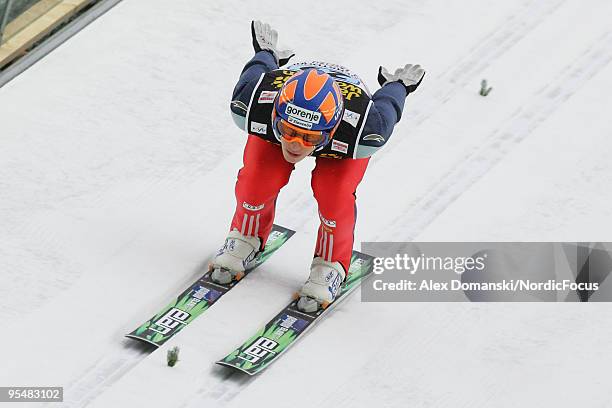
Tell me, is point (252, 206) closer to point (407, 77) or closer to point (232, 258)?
point (232, 258)

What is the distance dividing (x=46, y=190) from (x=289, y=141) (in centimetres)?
216

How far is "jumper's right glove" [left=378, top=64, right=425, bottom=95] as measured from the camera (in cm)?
1041

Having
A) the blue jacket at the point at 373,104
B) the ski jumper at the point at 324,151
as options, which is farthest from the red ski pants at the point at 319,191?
the blue jacket at the point at 373,104

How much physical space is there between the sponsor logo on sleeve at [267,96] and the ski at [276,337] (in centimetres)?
125

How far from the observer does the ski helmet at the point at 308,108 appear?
9672 millimetres

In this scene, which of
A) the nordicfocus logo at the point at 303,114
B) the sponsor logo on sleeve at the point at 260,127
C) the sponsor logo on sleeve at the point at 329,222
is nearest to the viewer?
the nordicfocus logo at the point at 303,114

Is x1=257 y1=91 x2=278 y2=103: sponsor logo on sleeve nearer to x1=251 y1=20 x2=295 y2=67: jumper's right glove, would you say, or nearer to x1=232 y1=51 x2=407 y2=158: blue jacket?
x1=232 y1=51 x2=407 y2=158: blue jacket

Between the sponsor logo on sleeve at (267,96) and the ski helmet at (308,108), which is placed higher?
the sponsor logo on sleeve at (267,96)

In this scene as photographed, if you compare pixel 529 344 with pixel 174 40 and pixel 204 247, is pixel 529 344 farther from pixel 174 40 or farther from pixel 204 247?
pixel 174 40

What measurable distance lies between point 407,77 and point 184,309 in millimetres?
1797

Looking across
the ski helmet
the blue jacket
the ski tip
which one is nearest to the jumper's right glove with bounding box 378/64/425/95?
the blue jacket

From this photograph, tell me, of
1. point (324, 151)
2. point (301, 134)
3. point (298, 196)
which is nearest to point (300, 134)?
point (301, 134)

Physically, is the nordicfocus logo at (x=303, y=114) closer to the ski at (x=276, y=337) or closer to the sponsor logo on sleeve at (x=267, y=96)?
the sponsor logo on sleeve at (x=267, y=96)

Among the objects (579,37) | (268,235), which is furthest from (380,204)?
(579,37)
